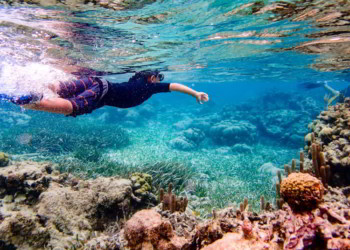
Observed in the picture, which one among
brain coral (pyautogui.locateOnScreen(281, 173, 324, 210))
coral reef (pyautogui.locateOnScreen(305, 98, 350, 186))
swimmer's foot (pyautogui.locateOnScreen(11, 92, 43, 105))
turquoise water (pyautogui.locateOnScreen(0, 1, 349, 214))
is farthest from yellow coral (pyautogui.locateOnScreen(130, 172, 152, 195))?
coral reef (pyautogui.locateOnScreen(305, 98, 350, 186))

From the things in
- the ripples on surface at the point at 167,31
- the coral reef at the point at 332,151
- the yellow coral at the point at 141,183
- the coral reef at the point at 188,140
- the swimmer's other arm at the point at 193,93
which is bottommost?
the coral reef at the point at 188,140

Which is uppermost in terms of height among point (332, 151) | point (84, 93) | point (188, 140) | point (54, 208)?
point (84, 93)

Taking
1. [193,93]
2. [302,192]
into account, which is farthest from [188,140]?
[302,192]

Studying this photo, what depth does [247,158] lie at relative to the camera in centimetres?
1577

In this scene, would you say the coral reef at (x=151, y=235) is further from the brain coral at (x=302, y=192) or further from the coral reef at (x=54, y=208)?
the coral reef at (x=54, y=208)

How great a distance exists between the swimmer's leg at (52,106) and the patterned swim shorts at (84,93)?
0.18m

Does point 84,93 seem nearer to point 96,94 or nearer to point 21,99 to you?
point 96,94

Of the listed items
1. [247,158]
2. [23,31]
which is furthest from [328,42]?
[23,31]

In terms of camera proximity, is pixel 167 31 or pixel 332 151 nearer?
pixel 332 151

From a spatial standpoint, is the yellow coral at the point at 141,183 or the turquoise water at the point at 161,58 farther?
the turquoise water at the point at 161,58

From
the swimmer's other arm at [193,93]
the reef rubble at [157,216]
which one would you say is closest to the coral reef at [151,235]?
the reef rubble at [157,216]

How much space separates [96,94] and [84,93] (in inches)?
14.7

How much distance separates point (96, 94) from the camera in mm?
5473

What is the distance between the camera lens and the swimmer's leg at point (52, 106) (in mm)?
3683
